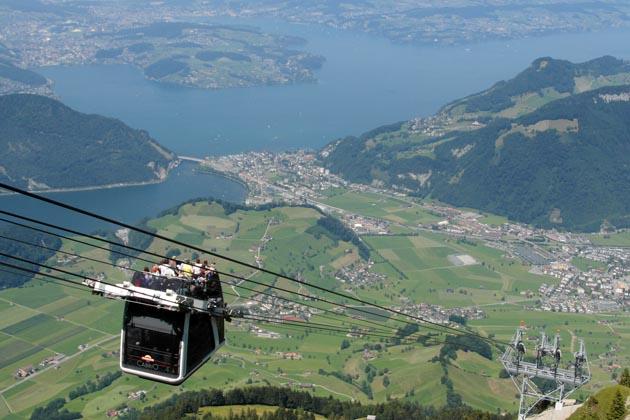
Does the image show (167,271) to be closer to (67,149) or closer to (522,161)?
(522,161)

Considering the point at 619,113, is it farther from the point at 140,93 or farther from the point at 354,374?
the point at 140,93

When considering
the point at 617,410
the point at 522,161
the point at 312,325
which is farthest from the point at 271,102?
the point at 617,410

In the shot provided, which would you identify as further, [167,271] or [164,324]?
[164,324]

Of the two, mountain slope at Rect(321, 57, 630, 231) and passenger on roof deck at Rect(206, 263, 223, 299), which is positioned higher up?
passenger on roof deck at Rect(206, 263, 223, 299)

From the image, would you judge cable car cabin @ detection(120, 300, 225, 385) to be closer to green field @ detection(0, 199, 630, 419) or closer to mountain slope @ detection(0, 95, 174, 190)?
green field @ detection(0, 199, 630, 419)

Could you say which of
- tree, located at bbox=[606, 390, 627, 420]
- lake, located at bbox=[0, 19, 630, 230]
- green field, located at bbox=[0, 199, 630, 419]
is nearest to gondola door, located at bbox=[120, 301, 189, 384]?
tree, located at bbox=[606, 390, 627, 420]

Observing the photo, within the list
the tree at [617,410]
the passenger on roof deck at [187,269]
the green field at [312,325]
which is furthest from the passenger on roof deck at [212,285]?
the green field at [312,325]
